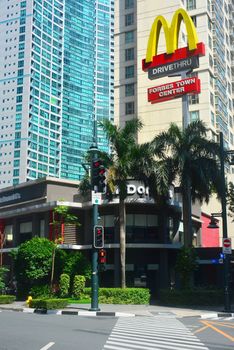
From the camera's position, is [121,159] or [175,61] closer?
[121,159]

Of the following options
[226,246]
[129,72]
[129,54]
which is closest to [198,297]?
[226,246]

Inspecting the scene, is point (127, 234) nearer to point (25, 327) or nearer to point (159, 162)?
point (159, 162)

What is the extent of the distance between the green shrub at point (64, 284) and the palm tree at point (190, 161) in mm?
9012

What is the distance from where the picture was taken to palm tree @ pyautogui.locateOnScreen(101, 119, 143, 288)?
106 ft

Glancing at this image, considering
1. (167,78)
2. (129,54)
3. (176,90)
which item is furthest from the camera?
(129,54)

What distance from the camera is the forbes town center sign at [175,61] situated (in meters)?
54.9

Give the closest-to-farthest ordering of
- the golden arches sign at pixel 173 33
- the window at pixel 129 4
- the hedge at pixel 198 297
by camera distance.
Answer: the hedge at pixel 198 297, the golden arches sign at pixel 173 33, the window at pixel 129 4

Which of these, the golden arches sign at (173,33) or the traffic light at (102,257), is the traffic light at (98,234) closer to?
the traffic light at (102,257)

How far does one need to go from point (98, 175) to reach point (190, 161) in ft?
34.2

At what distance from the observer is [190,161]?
107 feet

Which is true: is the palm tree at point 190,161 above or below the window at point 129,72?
below

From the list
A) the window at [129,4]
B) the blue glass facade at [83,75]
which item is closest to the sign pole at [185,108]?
the window at [129,4]

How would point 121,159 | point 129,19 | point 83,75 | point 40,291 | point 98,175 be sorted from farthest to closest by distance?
point 83,75 < point 129,19 < point 40,291 < point 121,159 < point 98,175

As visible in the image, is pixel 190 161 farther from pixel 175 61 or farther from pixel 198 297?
pixel 175 61
